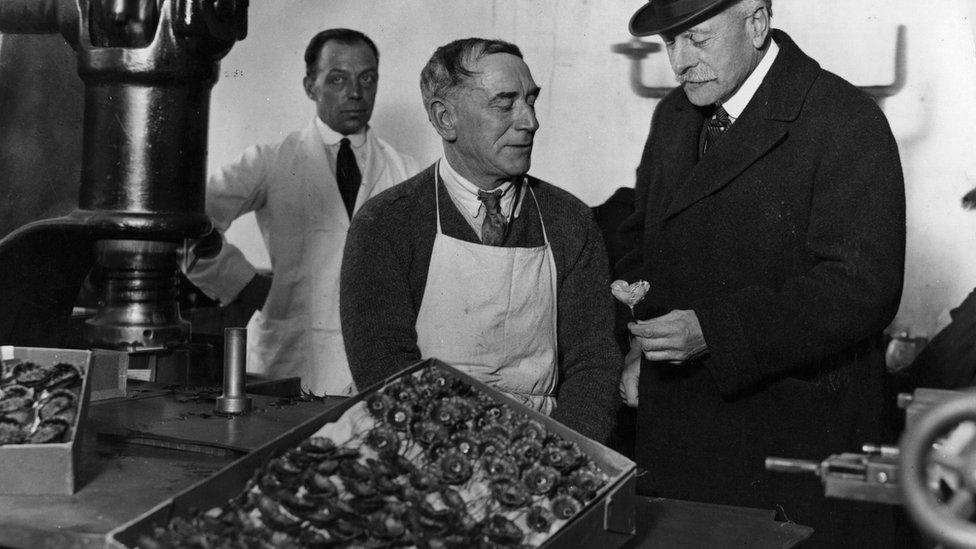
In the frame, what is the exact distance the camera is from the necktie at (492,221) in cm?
262

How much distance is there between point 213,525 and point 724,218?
1.46 metres

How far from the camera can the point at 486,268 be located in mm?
2586

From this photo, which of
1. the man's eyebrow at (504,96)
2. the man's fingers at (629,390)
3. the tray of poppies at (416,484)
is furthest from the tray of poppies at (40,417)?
the man's fingers at (629,390)

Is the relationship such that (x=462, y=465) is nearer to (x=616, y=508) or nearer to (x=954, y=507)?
(x=616, y=508)

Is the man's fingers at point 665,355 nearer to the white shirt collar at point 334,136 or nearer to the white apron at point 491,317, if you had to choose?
the white apron at point 491,317

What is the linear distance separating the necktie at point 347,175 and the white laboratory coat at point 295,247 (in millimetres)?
28

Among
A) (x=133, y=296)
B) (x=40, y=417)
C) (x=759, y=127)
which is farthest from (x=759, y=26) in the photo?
(x=40, y=417)

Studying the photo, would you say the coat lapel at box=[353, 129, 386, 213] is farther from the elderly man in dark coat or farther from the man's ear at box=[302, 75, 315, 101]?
the elderly man in dark coat

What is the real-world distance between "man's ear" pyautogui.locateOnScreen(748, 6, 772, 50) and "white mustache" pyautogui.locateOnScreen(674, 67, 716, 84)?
123 millimetres

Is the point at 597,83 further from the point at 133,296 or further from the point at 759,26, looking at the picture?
the point at 133,296

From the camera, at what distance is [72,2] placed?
274 cm

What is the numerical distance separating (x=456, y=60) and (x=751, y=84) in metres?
0.69

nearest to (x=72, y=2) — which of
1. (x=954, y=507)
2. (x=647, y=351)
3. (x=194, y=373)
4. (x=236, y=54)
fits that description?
(x=194, y=373)

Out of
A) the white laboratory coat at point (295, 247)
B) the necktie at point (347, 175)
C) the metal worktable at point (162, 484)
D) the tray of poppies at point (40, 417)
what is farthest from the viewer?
the necktie at point (347, 175)
